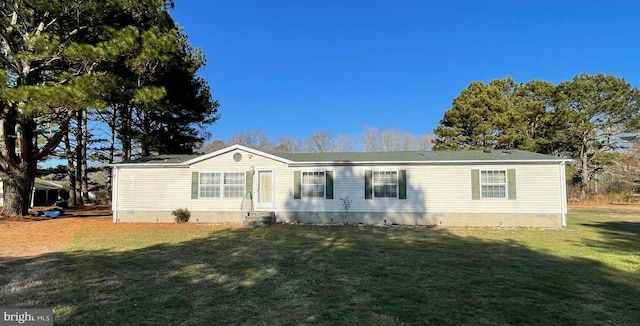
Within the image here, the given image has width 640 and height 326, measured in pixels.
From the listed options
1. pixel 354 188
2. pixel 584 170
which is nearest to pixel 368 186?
pixel 354 188

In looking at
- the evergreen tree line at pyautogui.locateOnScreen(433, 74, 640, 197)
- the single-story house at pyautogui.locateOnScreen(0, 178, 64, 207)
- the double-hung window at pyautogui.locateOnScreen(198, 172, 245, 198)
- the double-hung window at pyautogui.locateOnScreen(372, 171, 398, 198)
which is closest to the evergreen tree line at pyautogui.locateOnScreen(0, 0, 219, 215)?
the double-hung window at pyautogui.locateOnScreen(198, 172, 245, 198)

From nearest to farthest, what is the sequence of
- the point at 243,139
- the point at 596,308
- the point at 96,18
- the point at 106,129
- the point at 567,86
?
the point at 596,308, the point at 96,18, the point at 106,129, the point at 567,86, the point at 243,139

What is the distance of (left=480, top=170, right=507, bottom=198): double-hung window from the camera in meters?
14.4

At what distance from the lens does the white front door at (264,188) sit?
1552 cm

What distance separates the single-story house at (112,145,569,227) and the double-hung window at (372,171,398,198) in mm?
41

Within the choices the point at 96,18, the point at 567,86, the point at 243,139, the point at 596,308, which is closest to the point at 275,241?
the point at 596,308

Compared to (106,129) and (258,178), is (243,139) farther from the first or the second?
(258,178)

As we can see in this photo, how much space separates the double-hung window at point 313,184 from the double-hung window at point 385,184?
2.17m

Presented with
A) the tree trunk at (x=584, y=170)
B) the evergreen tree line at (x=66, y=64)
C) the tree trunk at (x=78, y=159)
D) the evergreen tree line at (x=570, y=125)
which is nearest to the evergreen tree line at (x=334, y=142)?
the evergreen tree line at (x=570, y=125)

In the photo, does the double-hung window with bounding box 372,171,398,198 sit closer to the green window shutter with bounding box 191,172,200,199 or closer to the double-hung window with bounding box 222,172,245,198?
the double-hung window with bounding box 222,172,245,198

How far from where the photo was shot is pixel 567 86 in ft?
107

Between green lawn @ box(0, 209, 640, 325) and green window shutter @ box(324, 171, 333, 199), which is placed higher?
green window shutter @ box(324, 171, 333, 199)

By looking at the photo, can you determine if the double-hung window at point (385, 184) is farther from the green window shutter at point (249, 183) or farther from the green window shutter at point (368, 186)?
the green window shutter at point (249, 183)

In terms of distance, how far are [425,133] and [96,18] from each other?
40.6 meters
